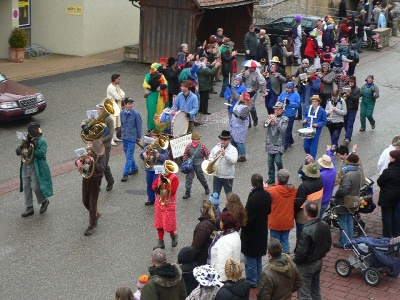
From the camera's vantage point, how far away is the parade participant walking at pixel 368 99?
1927 centimetres

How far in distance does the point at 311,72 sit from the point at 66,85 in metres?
7.52

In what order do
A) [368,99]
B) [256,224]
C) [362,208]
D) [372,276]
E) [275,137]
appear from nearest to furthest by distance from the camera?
[256,224] < [372,276] < [362,208] < [275,137] < [368,99]

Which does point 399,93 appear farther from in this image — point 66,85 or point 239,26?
point 66,85

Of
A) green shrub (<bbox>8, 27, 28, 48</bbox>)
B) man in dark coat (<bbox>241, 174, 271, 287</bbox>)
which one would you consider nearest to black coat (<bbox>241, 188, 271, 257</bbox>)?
man in dark coat (<bbox>241, 174, 271, 287</bbox>)

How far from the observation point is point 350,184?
12383mm

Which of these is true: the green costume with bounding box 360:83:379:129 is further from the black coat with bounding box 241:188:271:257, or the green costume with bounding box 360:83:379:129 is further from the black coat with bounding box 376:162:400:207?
the black coat with bounding box 241:188:271:257

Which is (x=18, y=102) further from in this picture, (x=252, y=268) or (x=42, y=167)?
(x=252, y=268)

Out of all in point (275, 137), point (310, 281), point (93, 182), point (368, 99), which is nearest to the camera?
point (310, 281)

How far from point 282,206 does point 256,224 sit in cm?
79

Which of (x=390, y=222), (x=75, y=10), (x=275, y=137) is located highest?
(x=75, y=10)

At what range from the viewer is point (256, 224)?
427 inches

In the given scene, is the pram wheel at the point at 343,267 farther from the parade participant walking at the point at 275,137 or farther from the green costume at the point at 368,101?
the green costume at the point at 368,101

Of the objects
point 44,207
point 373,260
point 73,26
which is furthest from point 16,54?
point 373,260

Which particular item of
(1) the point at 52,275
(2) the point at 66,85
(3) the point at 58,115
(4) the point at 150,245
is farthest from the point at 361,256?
(2) the point at 66,85
